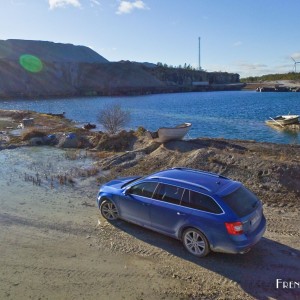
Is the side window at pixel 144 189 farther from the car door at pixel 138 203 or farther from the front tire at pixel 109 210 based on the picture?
the front tire at pixel 109 210

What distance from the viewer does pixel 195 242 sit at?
8008 millimetres

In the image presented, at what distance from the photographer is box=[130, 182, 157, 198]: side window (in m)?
8.97

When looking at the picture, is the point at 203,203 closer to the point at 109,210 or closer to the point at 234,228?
the point at 234,228

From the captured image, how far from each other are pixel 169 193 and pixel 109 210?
2180 millimetres

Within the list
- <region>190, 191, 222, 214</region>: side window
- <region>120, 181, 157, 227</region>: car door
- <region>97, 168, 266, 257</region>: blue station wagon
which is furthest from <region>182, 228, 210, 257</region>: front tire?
<region>120, 181, 157, 227</region>: car door

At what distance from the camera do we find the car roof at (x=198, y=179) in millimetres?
8141

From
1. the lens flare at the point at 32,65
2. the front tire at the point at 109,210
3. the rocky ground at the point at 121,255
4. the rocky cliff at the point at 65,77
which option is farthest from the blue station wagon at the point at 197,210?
the lens flare at the point at 32,65

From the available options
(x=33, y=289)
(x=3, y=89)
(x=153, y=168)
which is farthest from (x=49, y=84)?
(x=33, y=289)

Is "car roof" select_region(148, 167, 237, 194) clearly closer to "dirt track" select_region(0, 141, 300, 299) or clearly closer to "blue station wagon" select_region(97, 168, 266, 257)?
"blue station wagon" select_region(97, 168, 266, 257)

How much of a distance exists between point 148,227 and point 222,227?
217 cm

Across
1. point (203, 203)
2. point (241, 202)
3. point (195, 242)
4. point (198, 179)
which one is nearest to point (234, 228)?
point (241, 202)

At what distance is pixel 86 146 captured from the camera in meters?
24.9

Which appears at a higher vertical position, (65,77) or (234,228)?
(65,77)

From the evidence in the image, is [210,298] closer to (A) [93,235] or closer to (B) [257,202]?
(B) [257,202]
